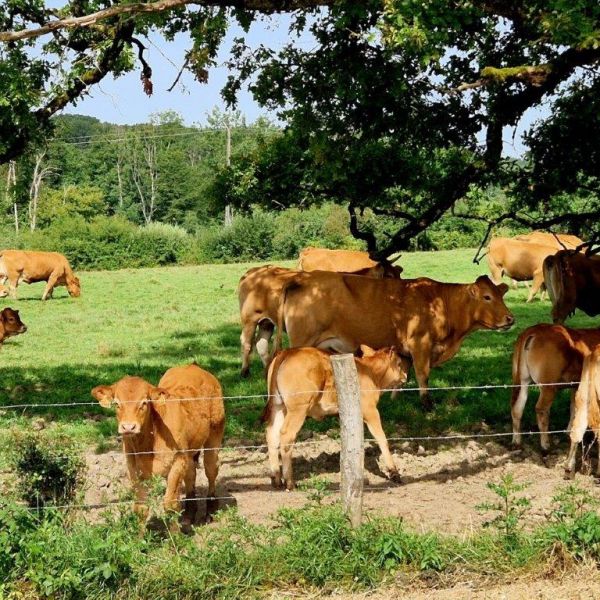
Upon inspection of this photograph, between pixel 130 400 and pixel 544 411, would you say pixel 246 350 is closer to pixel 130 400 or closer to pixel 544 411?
pixel 544 411

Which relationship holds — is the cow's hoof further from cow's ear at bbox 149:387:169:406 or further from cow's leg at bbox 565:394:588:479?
cow's ear at bbox 149:387:169:406

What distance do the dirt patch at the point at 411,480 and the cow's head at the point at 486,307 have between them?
9.64 feet

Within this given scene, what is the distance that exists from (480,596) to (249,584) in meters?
1.65

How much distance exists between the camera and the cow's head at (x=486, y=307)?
14969 millimetres

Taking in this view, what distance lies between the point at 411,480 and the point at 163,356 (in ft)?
30.3

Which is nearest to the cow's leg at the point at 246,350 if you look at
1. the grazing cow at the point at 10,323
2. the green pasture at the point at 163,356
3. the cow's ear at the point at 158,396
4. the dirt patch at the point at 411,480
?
the green pasture at the point at 163,356

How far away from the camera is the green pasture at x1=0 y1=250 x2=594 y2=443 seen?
13.5 metres

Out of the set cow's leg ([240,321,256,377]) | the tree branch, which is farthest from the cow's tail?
cow's leg ([240,321,256,377])

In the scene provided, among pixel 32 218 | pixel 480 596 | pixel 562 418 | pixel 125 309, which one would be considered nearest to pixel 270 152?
pixel 562 418

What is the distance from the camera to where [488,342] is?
20234 millimetres

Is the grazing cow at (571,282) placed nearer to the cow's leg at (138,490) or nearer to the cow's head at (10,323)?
the cow's head at (10,323)

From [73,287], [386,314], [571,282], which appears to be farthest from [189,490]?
[73,287]

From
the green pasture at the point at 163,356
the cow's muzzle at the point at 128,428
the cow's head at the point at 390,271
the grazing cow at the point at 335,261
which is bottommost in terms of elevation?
the green pasture at the point at 163,356

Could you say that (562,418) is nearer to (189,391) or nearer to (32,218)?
(189,391)
